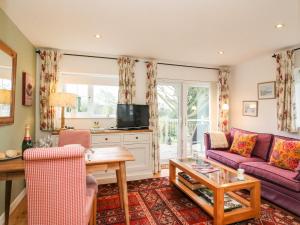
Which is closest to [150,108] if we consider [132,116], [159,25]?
[132,116]

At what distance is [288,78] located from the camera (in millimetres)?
3385

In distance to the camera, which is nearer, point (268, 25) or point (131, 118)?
point (268, 25)

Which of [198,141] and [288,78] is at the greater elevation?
[288,78]

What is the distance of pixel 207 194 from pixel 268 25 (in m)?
2.39

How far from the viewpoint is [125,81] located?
12.8 ft

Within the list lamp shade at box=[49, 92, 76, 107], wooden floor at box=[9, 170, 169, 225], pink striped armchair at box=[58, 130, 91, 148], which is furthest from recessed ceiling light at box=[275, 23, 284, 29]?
wooden floor at box=[9, 170, 169, 225]

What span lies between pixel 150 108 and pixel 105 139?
1.16 meters

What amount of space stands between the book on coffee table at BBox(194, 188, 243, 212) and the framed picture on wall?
92.8 inches

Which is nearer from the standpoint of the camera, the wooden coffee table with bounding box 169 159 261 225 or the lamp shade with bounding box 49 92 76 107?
the wooden coffee table with bounding box 169 159 261 225

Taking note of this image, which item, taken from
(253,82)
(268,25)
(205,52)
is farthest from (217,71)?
(268,25)

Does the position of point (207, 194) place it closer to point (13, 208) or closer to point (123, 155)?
point (123, 155)

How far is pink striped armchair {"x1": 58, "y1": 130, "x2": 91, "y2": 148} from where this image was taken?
8.61ft

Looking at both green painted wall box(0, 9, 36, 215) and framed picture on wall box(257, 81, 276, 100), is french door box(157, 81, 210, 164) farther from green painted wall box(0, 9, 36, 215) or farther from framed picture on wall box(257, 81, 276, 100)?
green painted wall box(0, 9, 36, 215)

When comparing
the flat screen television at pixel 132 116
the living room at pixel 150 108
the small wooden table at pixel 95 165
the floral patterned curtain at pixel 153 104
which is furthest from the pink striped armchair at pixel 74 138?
the floral patterned curtain at pixel 153 104
